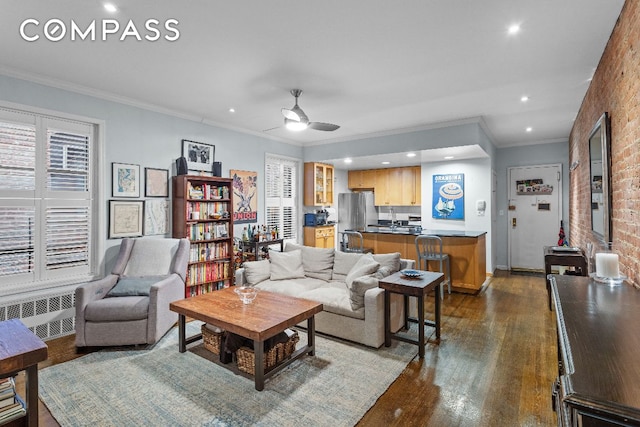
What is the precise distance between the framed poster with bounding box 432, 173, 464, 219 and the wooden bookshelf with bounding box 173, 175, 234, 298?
3.93m

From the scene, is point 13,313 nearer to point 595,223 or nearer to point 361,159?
point 361,159

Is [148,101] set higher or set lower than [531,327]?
higher

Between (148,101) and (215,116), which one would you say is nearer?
(148,101)

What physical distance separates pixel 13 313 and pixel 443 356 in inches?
164

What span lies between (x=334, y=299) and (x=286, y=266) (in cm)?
99

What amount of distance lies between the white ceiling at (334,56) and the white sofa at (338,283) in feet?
6.50

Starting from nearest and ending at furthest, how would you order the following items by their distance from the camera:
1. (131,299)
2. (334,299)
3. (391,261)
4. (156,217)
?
(131,299), (334,299), (391,261), (156,217)

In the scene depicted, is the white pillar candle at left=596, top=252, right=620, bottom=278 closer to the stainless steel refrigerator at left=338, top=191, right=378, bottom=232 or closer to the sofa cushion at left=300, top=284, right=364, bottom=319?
the sofa cushion at left=300, top=284, right=364, bottom=319

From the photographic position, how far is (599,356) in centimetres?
111

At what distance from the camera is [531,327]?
3.58 m

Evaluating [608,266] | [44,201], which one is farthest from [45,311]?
[608,266]

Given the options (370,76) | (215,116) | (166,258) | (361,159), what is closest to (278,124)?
(215,116)

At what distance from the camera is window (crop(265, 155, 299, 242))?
609 cm

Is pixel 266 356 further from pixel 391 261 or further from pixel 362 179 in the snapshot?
pixel 362 179
